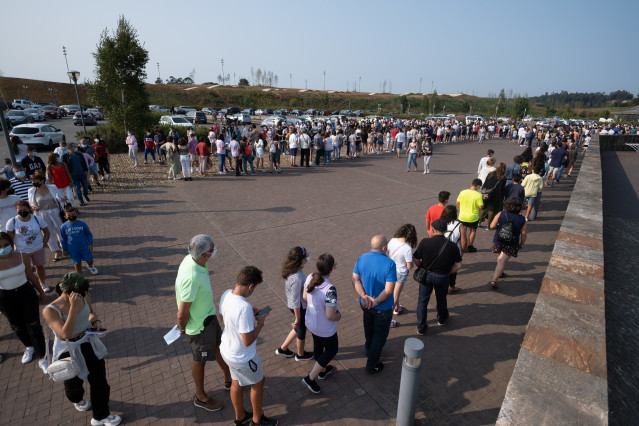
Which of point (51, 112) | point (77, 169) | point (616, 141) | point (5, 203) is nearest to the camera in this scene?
point (5, 203)

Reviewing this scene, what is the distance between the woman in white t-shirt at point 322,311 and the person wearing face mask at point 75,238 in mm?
4432

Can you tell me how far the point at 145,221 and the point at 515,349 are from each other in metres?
8.99

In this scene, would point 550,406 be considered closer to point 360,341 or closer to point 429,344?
point 429,344

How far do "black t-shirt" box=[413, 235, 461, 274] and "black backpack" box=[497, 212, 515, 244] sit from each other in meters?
1.58

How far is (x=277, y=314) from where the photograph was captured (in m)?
5.31

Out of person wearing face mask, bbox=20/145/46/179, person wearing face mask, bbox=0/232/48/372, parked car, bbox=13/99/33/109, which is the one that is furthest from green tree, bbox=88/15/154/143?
parked car, bbox=13/99/33/109

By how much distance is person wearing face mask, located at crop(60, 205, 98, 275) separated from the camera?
568 centimetres

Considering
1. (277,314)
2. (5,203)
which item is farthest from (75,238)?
(277,314)

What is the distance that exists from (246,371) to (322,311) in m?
0.95

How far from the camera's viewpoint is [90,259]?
6.06 metres

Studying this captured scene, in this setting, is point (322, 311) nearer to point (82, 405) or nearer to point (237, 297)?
point (237, 297)

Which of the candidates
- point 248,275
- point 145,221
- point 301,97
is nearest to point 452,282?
point 248,275

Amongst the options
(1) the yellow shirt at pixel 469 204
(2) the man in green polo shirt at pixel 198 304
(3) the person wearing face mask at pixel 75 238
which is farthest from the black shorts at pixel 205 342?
(1) the yellow shirt at pixel 469 204

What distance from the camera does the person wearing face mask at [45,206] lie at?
6594mm
